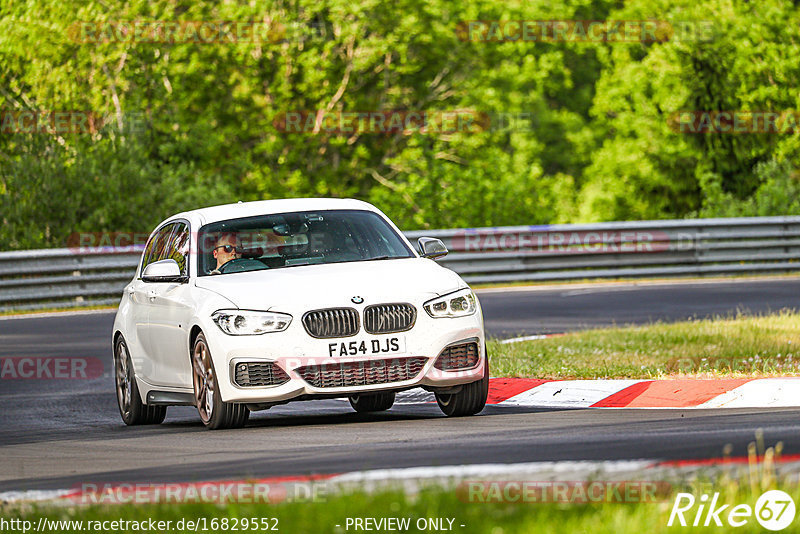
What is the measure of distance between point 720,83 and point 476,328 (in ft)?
105

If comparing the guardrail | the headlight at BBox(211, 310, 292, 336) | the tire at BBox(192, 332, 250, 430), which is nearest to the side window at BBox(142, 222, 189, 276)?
the tire at BBox(192, 332, 250, 430)

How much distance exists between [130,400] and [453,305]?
306 cm

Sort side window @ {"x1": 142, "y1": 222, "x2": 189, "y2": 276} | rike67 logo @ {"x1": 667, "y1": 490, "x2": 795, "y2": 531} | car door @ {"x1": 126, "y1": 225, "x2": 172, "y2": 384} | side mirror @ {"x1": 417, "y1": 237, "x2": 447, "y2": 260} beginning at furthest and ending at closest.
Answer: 1. car door @ {"x1": 126, "y1": 225, "x2": 172, "y2": 384}
2. side window @ {"x1": 142, "y1": 222, "x2": 189, "y2": 276}
3. side mirror @ {"x1": 417, "y1": 237, "x2": 447, "y2": 260}
4. rike67 logo @ {"x1": 667, "y1": 490, "x2": 795, "y2": 531}

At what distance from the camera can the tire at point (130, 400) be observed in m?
11.8

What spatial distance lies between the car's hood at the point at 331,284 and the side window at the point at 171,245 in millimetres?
771

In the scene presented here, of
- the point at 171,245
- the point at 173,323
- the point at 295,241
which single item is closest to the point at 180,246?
the point at 171,245

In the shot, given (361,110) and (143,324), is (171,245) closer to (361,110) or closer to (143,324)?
(143,324)

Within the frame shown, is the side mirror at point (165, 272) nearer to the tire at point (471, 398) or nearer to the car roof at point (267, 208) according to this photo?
the car roof at point (267, 208)

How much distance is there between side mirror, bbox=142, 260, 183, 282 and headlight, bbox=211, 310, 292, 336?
1047 millimetres

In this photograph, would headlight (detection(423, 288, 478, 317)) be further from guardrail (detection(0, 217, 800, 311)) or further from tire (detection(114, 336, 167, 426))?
guardrail (detection(0, 217, 800, 311))

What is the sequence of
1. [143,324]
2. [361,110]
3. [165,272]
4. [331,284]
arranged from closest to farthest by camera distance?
[331,284] → [165,272] → [143,324] → [361,110]

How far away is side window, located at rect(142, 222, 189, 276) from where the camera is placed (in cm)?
1141

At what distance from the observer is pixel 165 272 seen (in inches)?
430

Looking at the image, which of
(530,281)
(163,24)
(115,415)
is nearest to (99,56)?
(163,24)
